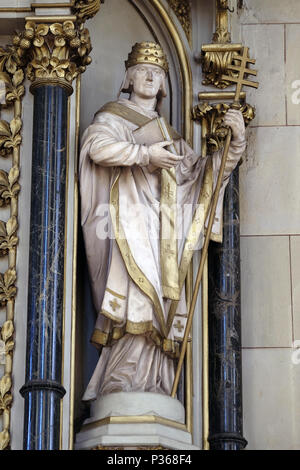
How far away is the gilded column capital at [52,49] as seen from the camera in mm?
9992

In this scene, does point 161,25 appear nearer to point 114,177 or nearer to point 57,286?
point 114,177

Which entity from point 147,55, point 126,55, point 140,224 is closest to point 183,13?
point 126,55

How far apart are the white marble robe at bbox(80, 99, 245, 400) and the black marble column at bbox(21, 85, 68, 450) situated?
0.20m

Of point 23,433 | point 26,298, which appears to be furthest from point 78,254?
point 23,433

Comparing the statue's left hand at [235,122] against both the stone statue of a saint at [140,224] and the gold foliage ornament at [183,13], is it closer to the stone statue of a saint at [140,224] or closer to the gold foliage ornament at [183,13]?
the stone statue of a saint at [140,224]

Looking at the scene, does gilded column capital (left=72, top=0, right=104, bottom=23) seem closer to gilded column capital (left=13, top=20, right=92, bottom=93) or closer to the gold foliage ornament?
gilded column capital (left=13, top=20, right=92, bottom=93)

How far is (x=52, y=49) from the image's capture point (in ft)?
32.9

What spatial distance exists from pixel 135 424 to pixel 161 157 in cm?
162

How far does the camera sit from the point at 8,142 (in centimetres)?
1007

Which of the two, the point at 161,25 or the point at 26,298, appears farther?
the point at 161,25

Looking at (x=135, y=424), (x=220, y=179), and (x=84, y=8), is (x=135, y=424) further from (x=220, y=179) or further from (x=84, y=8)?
(x=84, y=8)

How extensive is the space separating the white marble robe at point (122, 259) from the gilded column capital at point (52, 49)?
1.18 feet

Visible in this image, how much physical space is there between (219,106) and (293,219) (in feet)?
2.88
